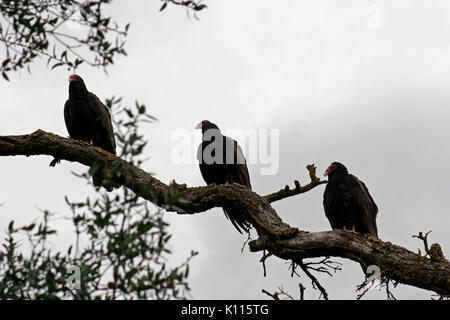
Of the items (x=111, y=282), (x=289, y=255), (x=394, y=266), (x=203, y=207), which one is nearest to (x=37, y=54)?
(x=111, y=282)

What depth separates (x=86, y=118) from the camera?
6.74 metres

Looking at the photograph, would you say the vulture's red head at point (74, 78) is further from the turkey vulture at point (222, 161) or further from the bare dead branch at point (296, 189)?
the bare dead branch at point (296, 189)

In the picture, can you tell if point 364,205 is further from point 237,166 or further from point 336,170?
point 237,166

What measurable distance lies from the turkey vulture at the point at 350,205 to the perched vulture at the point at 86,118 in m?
2.75

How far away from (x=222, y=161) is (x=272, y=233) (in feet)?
7.09

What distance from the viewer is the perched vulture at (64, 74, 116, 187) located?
6723mm

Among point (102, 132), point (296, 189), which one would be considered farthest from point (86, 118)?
point (296, 189)

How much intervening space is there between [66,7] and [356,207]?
434 cm

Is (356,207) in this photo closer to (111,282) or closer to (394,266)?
(394,266)

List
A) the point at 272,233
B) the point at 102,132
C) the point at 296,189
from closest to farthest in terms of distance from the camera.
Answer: the point at 272,233
the point at 296,189
the point at 102,132

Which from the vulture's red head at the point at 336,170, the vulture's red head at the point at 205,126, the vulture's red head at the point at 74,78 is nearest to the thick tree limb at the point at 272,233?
the vulture's red head at the point at 336,170

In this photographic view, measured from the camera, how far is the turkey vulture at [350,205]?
20.8 feet

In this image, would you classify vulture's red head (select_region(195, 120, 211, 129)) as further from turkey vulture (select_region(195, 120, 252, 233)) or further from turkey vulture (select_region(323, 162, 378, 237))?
turkey vulture (select_region(323, 162, 378, 237))

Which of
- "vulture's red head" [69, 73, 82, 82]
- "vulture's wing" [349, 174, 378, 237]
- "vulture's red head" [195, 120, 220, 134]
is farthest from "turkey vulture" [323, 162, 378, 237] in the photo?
"vulture's red head" [69, 73, 82, 82]
